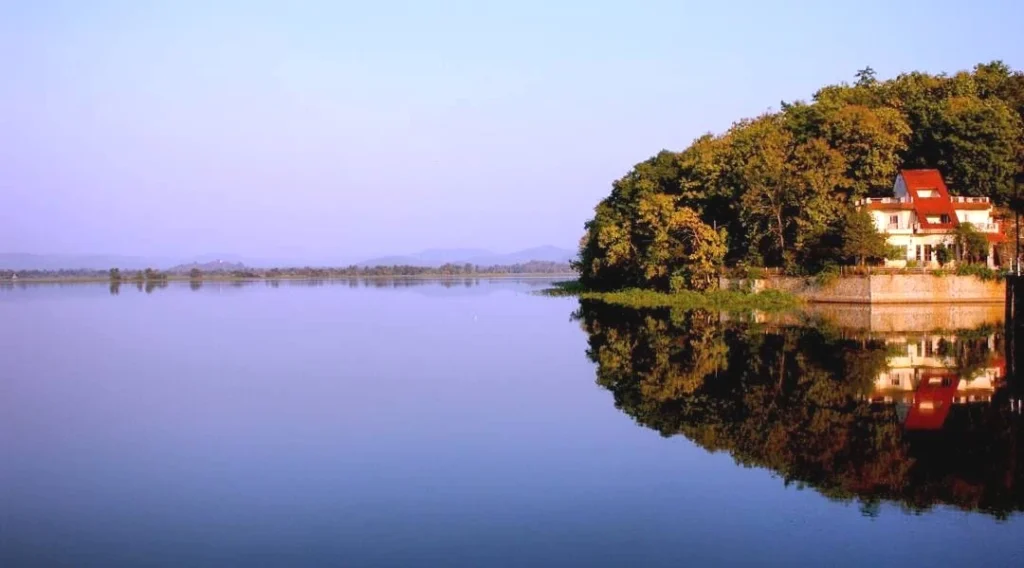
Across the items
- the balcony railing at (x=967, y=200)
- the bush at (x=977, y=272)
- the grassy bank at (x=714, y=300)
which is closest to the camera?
the bush at (x=977, y=272)

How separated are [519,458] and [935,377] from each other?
12.1 meters

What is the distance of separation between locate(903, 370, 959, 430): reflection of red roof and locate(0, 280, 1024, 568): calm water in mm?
88

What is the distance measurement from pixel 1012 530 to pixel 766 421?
6008 millimetres

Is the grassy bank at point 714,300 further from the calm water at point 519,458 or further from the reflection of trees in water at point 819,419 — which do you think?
the calm water at point 519,458

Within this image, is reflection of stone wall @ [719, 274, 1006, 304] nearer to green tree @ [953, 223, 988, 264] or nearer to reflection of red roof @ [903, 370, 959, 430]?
green tree @ [953, 223, 988, 264]

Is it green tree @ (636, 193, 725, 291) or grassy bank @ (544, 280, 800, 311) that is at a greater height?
green tree @ (636, 193, 725, 291)

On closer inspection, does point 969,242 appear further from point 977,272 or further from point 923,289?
point 923,289

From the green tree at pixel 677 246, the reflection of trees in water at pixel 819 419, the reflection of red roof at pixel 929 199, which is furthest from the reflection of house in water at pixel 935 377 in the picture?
the green tree at pixel 677 246

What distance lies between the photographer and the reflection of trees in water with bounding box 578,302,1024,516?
38.0 ft

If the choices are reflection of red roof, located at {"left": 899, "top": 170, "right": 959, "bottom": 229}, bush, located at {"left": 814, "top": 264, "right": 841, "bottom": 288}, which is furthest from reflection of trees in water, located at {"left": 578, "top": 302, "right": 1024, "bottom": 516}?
reflection of red roof, located at {"left": 899, "top": 170, "right": 959, "bottom": 229}

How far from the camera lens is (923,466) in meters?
12.4

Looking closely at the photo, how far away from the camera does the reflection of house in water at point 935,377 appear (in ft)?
55.9

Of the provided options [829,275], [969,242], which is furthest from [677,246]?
[969,242]

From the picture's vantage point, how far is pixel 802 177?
48469mm
